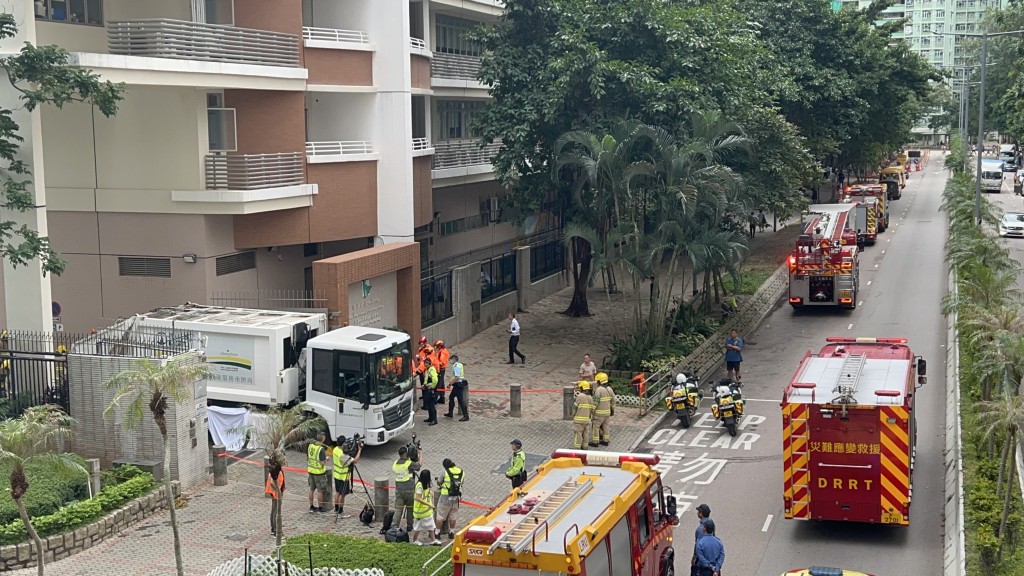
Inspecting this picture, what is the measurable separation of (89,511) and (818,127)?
139 feet

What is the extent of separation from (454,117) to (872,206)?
996 inches

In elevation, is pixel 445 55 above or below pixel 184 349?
above

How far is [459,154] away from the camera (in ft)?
129

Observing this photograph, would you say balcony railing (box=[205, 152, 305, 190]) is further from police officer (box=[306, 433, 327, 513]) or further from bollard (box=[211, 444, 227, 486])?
police officer (box=[306, 433, 327, 513])

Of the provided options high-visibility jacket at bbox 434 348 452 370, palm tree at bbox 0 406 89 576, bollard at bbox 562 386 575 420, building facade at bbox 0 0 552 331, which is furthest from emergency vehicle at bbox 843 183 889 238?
palm tree at bbox 0 406 89 576

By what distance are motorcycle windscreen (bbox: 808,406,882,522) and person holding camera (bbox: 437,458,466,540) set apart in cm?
550

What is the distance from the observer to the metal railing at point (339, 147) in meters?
30.0

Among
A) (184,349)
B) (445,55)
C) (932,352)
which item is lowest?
(932,352)

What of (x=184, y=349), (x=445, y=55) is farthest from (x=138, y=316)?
(x=445, y=55)

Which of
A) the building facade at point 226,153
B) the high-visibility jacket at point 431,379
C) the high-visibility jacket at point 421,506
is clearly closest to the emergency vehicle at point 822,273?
the building facade at point 226,153

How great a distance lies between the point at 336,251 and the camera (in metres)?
33.9

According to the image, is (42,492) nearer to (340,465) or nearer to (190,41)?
(340,465)

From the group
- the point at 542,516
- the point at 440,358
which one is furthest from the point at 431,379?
the point at 542,516

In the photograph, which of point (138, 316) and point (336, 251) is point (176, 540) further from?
point (336, 251)
